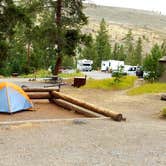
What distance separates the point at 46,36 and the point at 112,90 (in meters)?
8.79

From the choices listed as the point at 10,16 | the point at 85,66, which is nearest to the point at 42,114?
the point at 10,16

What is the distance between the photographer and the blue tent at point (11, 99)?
580 inches

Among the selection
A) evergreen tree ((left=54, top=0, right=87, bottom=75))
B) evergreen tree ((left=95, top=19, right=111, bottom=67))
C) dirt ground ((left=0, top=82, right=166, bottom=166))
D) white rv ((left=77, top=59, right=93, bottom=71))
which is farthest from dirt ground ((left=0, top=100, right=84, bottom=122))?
evergreen tree ((left=95, top=19, right=111, bottom=67))

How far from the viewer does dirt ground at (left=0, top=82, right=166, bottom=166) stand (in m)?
7.95

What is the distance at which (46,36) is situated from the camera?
106ft

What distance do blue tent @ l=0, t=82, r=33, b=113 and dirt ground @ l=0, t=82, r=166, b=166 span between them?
3.14 meters

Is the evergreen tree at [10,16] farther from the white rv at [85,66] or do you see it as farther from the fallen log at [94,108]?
the white rv at [85,66]

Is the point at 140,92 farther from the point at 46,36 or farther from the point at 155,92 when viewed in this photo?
the point at 46,36

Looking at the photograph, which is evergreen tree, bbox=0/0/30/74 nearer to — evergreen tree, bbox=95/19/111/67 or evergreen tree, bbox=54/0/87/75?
evergreen tree, bbox=54/0/87/75

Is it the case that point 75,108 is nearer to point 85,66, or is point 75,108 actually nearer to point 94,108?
point 94,108

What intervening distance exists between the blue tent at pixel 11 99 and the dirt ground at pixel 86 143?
124 inches

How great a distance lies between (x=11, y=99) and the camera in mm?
14969

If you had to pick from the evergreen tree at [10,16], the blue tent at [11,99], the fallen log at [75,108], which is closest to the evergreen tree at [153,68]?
the evergreen tree at [10,16]

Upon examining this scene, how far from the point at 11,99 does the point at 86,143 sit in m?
6.03
